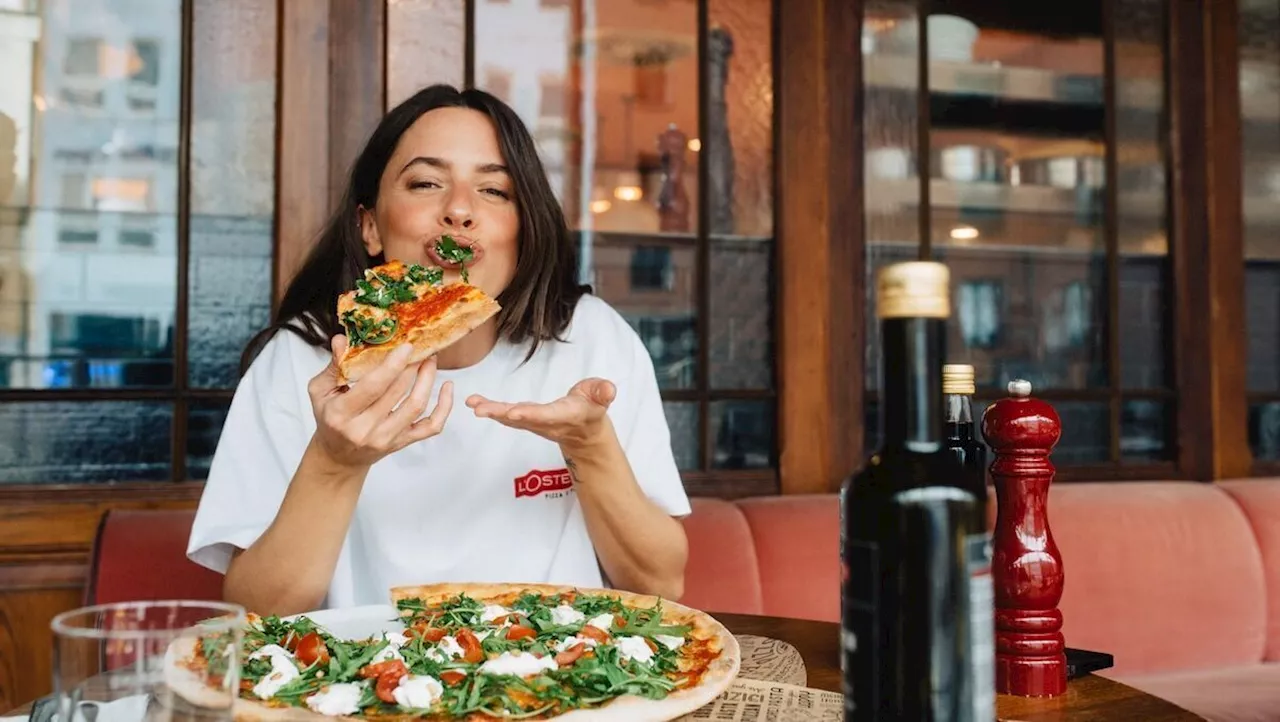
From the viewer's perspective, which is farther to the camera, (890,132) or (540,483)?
(890,132)

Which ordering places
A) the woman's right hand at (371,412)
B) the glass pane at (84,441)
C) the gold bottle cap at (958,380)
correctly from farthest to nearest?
the glass pane at (84,441), the woman's right hand at (371,412), the gold bottle cap at (958,380)

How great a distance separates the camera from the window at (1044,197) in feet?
11.2

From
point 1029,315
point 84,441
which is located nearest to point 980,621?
point 84,441

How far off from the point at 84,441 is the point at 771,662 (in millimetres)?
2146

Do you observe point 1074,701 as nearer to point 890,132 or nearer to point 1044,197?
point 890,132

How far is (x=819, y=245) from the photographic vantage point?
10.6ft

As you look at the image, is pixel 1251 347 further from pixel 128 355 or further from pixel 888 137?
pixel 128 355

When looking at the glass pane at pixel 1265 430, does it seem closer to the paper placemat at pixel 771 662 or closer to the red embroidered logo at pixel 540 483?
the red embroidered logo at pixel 540 483

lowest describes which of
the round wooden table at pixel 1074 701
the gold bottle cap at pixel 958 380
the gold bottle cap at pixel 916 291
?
the round wooden table at pixel 1074 701

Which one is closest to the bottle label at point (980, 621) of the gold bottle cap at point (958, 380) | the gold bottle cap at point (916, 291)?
the gold bottle cap at point (916, 291)

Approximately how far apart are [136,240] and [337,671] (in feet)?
6.70

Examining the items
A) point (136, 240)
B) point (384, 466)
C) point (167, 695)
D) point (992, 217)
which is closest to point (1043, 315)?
point (992, 217)

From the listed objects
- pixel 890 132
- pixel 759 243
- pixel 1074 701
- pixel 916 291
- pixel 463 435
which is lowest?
pixel 1074 701

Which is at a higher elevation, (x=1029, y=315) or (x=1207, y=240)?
(x=1207, y=240)
